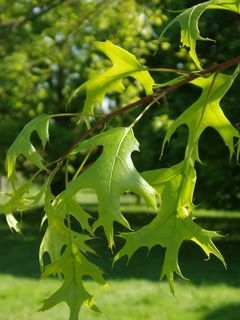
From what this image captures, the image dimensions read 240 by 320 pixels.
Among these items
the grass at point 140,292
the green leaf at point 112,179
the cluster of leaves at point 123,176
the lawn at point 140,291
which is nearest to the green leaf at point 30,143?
the cluster of leaves at point 123,176

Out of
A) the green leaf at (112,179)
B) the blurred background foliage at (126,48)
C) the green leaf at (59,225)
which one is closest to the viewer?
the green leaf at (112,179)

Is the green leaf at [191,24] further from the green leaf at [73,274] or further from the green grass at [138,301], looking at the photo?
the green grass at [138,301]

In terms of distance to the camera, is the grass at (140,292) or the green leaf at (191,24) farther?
the grass at (140,292)

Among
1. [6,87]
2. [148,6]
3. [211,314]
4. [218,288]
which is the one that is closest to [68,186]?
[211,314]

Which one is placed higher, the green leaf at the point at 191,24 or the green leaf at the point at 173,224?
the green leaf at the point at 191,24

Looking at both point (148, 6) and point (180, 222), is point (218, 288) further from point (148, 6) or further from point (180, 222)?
point (180, 222)

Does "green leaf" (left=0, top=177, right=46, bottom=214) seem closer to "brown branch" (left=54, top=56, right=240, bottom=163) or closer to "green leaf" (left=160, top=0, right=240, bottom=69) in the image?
"brown branch" (left=54, top=56, right=240, bottom=163)
